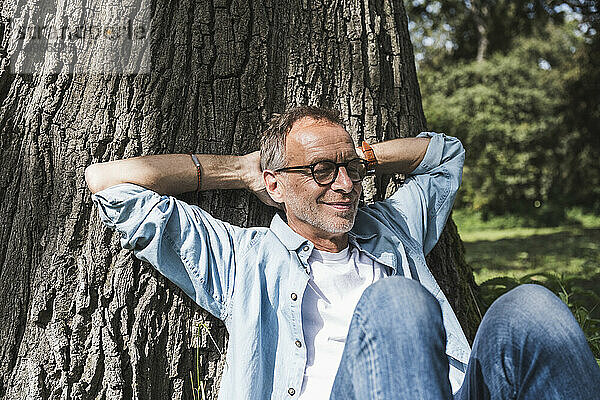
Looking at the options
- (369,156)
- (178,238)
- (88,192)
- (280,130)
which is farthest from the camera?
(369,156)

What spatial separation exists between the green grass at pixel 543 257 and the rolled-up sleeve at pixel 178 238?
5.89 ft

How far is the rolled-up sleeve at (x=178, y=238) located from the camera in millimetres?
2332

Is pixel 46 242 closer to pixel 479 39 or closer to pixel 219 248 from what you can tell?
pixel 219 248

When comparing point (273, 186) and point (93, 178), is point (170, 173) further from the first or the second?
point (273, 186)

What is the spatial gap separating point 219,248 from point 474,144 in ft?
53.9

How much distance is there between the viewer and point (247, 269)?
2.45 m

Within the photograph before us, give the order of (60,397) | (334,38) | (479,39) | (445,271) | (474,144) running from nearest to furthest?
(60,397) < (334,38) < (445,271) < (474,144) < (479,39)

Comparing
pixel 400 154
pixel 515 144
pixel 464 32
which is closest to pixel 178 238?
pixel 400 154

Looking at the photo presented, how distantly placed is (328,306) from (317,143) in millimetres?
643

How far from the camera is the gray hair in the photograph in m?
2.61

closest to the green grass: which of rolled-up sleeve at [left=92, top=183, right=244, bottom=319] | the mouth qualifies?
the mouth

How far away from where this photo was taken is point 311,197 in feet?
8.37

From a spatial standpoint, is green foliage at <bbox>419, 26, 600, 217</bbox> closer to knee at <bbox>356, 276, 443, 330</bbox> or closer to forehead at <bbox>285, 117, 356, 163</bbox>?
forehead at <bbox>285, 117, 356, 163</bbox>

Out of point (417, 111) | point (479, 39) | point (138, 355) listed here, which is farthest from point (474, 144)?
point (138, 355)
